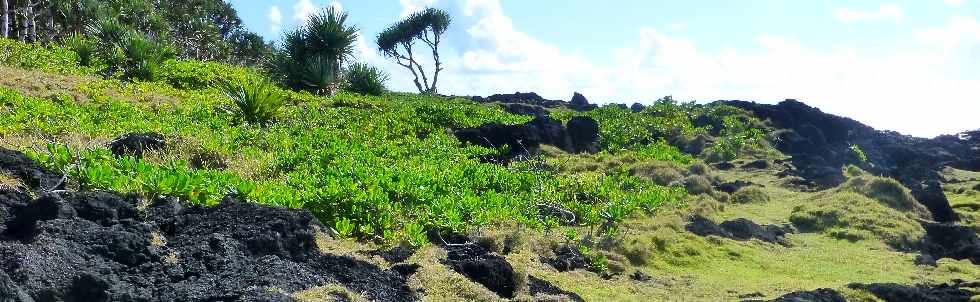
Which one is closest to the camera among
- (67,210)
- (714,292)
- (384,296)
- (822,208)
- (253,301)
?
(253,301)

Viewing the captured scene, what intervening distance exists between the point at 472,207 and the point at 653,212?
190 inches

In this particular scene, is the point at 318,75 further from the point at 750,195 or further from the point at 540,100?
the point at 540,100

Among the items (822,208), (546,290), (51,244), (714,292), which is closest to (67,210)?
(51,244)

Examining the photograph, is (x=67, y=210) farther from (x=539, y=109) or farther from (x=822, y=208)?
(x=539, y=109)

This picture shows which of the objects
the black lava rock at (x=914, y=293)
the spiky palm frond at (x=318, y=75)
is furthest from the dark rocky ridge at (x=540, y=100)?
the black lava rock at (x=914, y=293)

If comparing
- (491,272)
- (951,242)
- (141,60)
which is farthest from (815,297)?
(141,60)

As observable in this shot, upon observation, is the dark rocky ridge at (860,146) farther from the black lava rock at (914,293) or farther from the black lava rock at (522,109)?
the black lava rock at (522,109)

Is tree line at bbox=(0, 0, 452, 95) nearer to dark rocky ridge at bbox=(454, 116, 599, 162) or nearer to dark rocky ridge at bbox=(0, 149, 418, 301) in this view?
dark rocky ridge at bbox=(454, 116, 599, 162)

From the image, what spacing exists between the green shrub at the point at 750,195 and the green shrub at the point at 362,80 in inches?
527

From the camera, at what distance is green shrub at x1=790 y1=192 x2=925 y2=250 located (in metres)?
12.9

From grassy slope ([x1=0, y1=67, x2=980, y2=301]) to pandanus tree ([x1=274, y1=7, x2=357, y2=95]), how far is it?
767 cm

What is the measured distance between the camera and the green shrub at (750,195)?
16.3m

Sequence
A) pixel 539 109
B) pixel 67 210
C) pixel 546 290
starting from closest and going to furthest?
pixel 67 210 < pixel 546 290 < pixel 539 109

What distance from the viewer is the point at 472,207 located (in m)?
8.45
